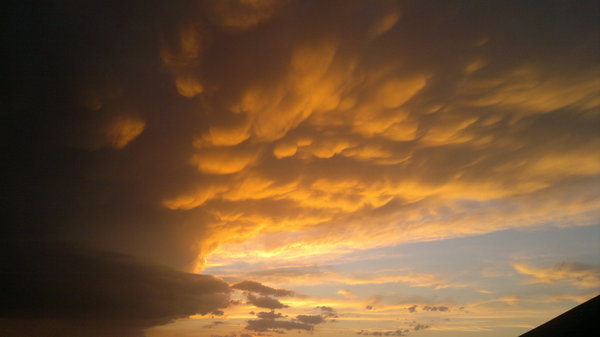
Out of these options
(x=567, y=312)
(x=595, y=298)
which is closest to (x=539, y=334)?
(x=567, y=312)

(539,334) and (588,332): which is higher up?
(588,332)

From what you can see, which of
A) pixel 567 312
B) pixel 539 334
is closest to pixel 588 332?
pixel 539 334

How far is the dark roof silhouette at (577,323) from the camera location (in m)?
30.2

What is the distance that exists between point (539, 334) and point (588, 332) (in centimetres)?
895

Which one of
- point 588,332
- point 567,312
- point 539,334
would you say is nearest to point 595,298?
point 567,312

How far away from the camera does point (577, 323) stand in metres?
32.9

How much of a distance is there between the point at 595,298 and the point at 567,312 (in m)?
3.55

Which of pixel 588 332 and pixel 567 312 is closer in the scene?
pixel 588 332

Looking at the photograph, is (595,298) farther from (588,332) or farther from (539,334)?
(588,332)

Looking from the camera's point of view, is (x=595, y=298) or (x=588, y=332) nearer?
(x=588, y=332)

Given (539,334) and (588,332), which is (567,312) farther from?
(588,332)

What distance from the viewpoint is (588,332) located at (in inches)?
1158

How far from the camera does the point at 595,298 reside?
3794 cm

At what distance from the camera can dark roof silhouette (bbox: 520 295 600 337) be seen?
99.2 feet
